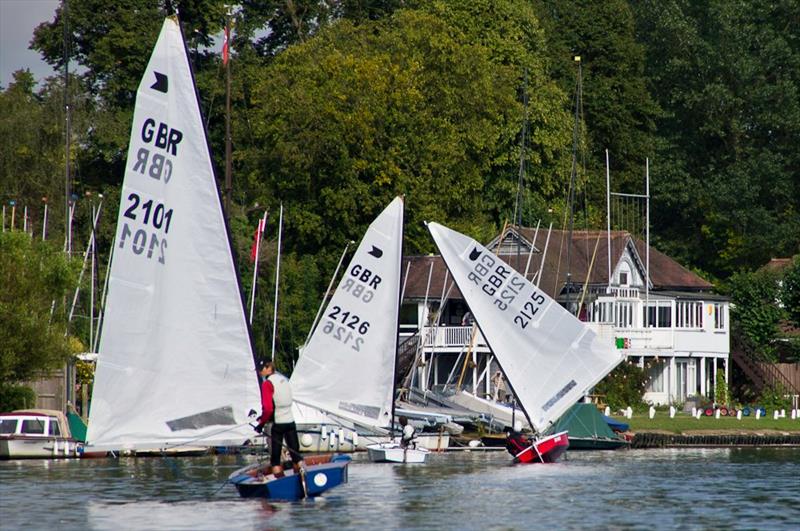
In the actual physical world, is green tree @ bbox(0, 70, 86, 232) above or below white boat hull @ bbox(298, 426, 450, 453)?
above

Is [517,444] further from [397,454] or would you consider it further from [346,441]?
[346,441]

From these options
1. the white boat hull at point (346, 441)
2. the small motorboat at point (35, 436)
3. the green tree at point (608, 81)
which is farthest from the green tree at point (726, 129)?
the small motorboat at point (35, 436)

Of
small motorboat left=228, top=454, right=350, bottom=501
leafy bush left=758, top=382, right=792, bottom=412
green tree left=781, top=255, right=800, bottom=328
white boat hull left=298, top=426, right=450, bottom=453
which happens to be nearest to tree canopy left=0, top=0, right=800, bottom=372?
green tree left=781, top=255, right=800, bottom=328

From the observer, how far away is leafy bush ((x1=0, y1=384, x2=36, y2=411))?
→ 53094 mm

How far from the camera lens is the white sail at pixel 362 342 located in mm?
45062

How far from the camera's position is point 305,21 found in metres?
92.6

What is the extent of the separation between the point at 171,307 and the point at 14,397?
87.3 ft

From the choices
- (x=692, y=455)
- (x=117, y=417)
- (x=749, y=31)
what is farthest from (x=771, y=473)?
(x=749, y=31)

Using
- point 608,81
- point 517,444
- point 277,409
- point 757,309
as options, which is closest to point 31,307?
point 517,444

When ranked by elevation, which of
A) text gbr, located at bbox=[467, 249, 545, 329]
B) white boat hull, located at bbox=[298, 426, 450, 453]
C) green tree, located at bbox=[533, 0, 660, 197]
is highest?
green tree, located at bbox=[533, 0, 660, 197]

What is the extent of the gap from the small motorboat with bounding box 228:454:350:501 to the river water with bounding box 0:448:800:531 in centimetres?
32

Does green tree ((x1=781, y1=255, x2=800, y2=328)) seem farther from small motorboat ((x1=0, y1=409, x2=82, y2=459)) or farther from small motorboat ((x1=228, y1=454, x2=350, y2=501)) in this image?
small motorboat ((x1=228, y1=454, x2=350, y2=501))

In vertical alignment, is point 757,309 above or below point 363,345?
above

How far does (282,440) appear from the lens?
98.4 ft
